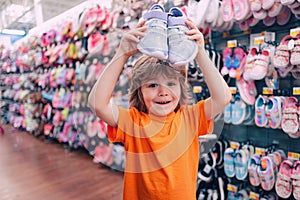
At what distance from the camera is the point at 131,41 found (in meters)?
0.56

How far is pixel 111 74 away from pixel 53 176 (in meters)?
2.06

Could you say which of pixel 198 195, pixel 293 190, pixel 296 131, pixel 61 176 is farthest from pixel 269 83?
pixel 61 176

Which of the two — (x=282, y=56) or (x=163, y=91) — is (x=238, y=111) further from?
(x=163, y=91)

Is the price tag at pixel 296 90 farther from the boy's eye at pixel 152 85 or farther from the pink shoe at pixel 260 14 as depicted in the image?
the boy's eye at pixel 152 85

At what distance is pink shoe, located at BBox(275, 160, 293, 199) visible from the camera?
133 centimetres

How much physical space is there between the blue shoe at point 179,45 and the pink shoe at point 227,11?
Result: 3.49 feet

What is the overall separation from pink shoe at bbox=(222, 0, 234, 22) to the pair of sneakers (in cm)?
106

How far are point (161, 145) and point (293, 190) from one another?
104 centimetres

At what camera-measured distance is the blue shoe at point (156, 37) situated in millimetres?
519

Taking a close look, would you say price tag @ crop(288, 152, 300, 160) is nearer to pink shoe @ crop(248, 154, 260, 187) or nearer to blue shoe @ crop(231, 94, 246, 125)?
pink shoe @ crop(248, 154, 260, 187)

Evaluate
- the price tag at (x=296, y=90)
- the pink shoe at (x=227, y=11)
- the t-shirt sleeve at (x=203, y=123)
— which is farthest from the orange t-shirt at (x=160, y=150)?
the pink shoe at (x=227, y=11)

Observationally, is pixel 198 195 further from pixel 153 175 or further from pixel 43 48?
pixel 43 48

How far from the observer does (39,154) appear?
3.01 metres

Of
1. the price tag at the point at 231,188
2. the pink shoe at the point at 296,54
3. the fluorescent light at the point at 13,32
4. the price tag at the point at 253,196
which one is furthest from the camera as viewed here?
the fluorescent light at the point at 13,32
